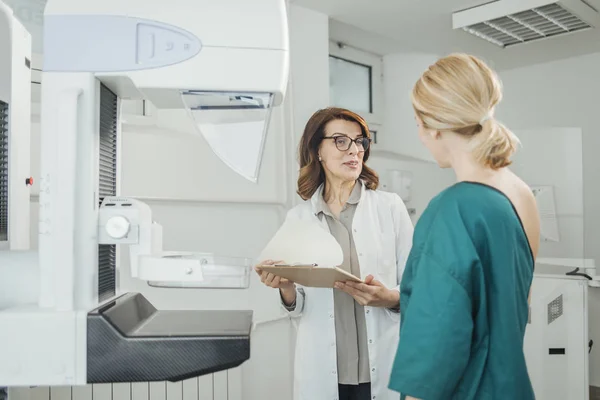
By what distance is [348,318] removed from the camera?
1630 mm

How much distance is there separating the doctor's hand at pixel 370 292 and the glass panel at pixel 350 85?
2012 millimetres

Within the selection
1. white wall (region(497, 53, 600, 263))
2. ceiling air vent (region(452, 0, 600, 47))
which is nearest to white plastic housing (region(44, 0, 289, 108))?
ceiling air vent (region(452, 0, 600, 47))

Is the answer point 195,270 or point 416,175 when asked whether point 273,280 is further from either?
point 416,175

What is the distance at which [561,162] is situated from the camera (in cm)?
301

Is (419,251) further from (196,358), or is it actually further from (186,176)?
(186,176)

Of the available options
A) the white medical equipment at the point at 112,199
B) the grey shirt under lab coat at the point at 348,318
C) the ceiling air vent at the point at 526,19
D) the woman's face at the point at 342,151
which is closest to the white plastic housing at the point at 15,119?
the white medical equipment at the point at 112,199

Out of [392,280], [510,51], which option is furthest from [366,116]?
[392,280]

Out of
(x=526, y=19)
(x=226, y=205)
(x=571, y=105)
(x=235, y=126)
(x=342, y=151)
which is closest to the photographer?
(x=235, y=126)

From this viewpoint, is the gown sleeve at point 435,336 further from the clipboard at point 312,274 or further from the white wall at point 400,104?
the white wall at point 400,104

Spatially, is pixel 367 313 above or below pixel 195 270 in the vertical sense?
below

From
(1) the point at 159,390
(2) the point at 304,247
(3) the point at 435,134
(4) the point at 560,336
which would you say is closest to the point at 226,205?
(1) the point at 159,390

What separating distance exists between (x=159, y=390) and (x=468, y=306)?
1.52m

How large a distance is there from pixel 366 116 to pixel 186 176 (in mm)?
1582

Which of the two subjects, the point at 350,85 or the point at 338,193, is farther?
the point at 350,85
